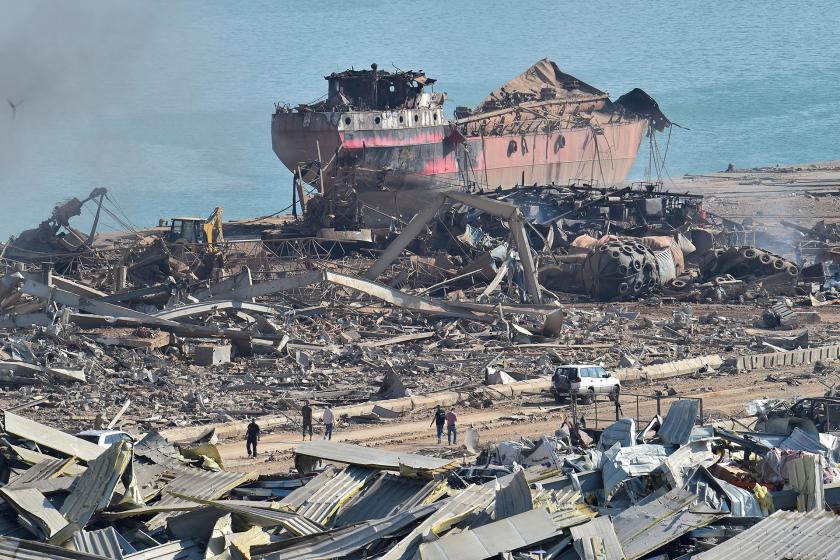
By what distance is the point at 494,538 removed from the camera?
539 inches

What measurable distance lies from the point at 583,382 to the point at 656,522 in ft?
37.9

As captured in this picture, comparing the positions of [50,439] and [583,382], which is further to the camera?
[583,382]

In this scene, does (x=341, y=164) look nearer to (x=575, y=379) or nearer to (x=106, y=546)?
(x=575, y=379)

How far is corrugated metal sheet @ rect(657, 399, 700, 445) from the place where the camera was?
17.8m

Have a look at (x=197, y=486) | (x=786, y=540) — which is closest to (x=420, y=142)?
(x=197, y=486)

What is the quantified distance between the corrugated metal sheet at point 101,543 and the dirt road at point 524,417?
21.5 feet

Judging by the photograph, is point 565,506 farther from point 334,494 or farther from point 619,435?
point 619,435

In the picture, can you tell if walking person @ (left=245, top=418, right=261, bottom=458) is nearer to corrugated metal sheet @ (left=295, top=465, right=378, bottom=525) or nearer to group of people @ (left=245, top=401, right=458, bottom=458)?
group of people @ (left=245, top=401, right=458, bottom=458)

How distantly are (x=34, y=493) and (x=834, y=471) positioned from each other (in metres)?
9.48

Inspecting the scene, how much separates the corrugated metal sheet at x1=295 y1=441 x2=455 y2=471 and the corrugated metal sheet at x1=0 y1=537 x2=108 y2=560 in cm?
399

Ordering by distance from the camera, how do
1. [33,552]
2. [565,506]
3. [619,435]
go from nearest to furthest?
1. [33,552]
2. [565,506]
3. [619,435]

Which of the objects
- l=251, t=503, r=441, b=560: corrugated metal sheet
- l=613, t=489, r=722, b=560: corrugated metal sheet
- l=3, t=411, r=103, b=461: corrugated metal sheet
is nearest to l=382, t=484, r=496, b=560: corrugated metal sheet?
l=251, t=503, r=441, b=560: corrugated metal sheet

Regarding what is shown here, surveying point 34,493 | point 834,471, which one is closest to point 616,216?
point 834,471

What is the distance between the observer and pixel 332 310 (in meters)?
35.8
